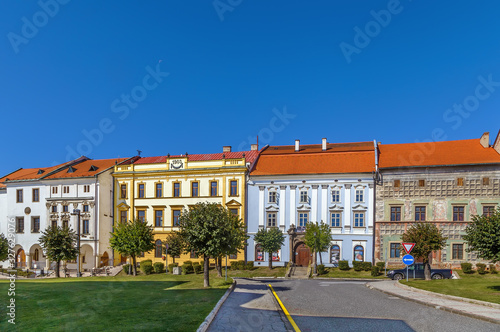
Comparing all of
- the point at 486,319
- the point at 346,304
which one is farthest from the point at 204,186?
the point at 486,319

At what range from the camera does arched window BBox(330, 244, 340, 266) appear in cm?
4384

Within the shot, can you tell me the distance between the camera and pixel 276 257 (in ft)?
149

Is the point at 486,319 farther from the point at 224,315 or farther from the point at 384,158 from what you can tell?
the point at 384,158

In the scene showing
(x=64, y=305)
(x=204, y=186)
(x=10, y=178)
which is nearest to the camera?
(x=64, y=305)

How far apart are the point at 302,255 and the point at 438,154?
17.6 m

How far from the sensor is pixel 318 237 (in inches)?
1647

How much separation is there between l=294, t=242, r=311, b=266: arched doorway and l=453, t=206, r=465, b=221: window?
14827 millimetres

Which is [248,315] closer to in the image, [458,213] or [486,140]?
[458,213]

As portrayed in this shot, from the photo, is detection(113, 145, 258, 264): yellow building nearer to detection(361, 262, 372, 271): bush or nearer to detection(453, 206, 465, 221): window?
detection(361, 262, 372, 271): bush

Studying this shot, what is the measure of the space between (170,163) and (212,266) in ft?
43.9

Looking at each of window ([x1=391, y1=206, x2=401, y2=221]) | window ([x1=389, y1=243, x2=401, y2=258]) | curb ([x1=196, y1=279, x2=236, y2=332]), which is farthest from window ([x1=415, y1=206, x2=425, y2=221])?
curb ([x1=196, y1=279, x2=236, y2=332])

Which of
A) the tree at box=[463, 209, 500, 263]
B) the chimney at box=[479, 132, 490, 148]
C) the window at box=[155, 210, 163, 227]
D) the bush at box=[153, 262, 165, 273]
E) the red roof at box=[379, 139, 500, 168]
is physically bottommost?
the bush at box=[153, 262, 165, 273]

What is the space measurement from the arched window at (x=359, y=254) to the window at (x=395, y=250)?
2752mm

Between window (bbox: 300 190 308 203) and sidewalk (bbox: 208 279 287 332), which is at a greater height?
window (bbox: 300 190 308 203)
